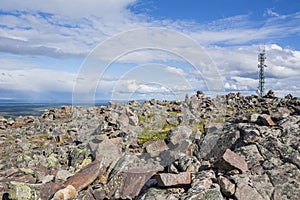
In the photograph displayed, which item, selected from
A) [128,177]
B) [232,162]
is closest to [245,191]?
[232,162]

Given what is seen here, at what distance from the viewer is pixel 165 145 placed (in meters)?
17.6

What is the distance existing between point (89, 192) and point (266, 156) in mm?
8036

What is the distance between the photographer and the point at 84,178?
1460cm

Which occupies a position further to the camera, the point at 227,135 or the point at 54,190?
the point at 227,135

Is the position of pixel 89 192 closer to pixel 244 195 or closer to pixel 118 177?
pixel 118 177

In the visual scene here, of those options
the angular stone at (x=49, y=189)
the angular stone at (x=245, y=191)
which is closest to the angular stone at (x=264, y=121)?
the angular stone at (x=245, y=191)

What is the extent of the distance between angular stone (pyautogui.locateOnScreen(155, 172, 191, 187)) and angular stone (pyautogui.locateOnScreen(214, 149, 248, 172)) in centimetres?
144

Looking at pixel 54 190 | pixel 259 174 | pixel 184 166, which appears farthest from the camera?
pixel 54 190

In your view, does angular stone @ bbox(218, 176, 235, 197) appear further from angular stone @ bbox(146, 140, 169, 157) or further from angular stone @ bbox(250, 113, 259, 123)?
angular stone @ bbox(250, 113, 259, 123)

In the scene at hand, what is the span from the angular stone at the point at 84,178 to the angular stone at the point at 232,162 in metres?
6.46

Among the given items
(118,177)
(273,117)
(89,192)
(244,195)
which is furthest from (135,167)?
(273,117)

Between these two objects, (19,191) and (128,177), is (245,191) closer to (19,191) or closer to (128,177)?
(128,177)

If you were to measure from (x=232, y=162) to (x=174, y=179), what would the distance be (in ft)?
7.75

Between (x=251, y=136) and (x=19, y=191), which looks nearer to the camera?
(x=19, y=191)
